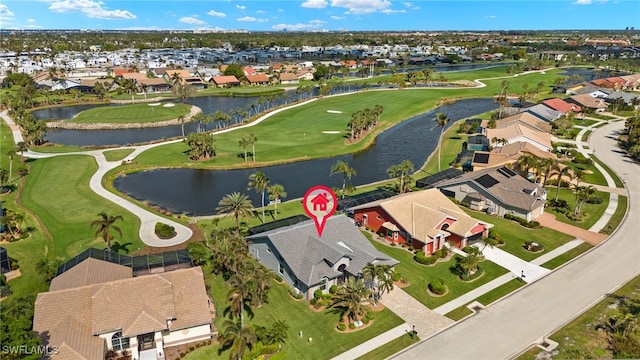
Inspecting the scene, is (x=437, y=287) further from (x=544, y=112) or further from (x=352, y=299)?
(x=544, y=112)

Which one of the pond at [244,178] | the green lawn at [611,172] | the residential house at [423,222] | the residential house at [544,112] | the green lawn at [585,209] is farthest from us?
the residential house at [544,112]

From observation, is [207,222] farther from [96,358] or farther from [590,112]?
[590,112]

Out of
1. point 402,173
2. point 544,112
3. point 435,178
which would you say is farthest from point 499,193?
point 544,112

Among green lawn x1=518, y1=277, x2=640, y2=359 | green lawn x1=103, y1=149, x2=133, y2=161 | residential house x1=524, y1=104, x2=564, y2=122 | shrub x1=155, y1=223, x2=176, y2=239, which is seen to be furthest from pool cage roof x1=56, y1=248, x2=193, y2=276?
residential house x1=524, y1=104, x2=564, y2=122

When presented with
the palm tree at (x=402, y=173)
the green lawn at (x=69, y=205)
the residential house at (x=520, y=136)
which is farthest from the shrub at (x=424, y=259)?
the residential house at (x=520, y=136)

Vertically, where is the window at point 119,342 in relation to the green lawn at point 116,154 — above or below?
below

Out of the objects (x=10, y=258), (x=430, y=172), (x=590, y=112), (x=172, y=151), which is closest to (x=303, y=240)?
(x=10, y=258)

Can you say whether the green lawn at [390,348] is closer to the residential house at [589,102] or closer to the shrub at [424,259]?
the shrub at [424,259]
